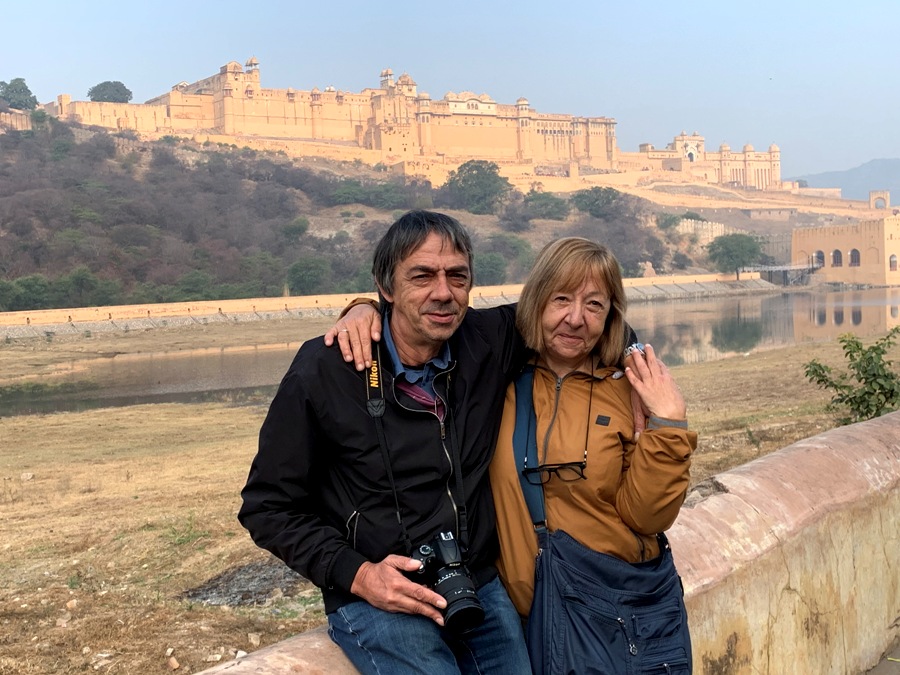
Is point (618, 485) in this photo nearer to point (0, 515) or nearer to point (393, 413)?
point (393, 413)

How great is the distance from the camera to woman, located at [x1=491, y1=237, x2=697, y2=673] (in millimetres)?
1618

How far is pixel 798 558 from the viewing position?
2252 millimetres

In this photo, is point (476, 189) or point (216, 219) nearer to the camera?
point (216, 219)

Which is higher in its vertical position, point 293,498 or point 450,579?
point 293,498

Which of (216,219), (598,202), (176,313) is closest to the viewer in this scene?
(176,313)

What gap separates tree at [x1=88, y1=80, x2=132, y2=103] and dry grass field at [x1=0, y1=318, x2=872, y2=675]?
71735 millimetres

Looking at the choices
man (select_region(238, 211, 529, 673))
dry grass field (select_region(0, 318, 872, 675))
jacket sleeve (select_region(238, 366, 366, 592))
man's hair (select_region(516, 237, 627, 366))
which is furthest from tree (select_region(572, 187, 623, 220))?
jacket sleeve (select_region(238, 366, 366, 592))

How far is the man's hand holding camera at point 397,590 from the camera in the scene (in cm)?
155

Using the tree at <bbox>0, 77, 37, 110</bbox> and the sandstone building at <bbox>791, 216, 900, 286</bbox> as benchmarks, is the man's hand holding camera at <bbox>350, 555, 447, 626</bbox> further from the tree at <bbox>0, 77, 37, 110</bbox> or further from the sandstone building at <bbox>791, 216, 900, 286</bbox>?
the tree at <bbox>0, 77, 37, 110</bbox>

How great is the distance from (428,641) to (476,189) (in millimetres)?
56699

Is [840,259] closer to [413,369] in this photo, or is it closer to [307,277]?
[307,277]

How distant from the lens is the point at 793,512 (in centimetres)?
226

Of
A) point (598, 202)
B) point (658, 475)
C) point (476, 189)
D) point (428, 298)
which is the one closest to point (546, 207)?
point (598, 202)

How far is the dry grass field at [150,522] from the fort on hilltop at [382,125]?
51.6m
